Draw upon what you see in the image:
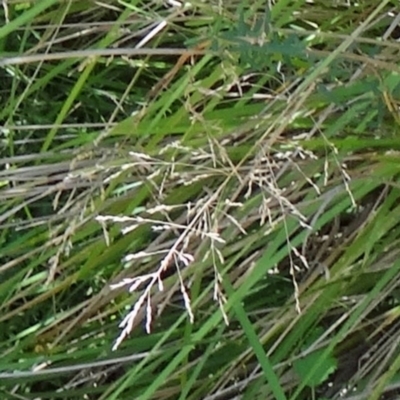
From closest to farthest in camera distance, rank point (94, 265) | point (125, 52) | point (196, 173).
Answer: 1. point (125, 52)
2. point (196, 173)
3. point (94, 265)

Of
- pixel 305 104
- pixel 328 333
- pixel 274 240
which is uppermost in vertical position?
pixel 305 104

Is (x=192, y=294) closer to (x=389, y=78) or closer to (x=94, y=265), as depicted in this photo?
(x=94, y=265)

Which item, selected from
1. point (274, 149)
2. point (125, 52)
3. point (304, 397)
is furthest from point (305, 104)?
point (304, 397)

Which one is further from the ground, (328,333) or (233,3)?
(233,3)

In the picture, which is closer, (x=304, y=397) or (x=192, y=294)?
(x=192, y=294)

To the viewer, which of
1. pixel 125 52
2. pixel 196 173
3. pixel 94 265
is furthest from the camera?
pixel 94 265

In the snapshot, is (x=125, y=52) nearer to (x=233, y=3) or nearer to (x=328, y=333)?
(x=233, y=3)
